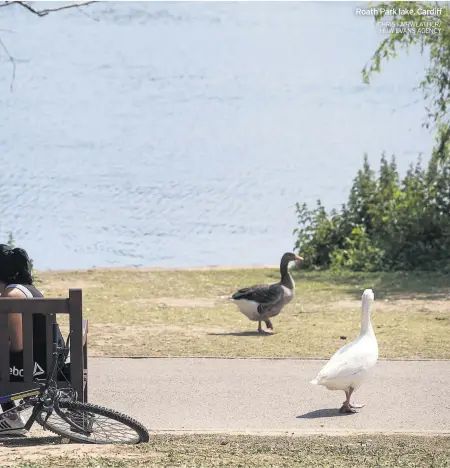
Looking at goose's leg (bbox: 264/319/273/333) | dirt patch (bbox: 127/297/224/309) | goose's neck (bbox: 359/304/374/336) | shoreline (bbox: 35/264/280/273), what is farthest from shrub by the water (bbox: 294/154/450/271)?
goose's neck (bbox: 359/304/374/336)

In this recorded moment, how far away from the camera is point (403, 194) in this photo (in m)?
21.4

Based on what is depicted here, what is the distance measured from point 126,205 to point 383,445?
22126 mm

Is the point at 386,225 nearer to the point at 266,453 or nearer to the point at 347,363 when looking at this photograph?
the point at 347,363

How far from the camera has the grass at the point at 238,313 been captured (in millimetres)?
11742

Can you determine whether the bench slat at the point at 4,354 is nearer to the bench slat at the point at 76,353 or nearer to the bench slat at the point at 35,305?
the bench slat at the point at 35,305

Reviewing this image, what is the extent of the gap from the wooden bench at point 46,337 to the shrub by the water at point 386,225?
42.0 ft

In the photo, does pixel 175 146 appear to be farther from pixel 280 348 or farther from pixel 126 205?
pixel 280 348

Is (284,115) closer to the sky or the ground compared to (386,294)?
closer to the sky

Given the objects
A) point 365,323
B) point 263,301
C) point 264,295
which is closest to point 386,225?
point 264,295

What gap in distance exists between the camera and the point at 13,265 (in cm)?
784

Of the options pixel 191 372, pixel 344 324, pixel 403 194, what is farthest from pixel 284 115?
pixel 191 372

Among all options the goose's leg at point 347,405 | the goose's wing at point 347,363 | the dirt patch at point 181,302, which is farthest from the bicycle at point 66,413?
the dirt patch at point 181,302

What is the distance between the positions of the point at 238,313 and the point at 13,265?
23.0ft

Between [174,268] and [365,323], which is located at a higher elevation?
[365,323]
